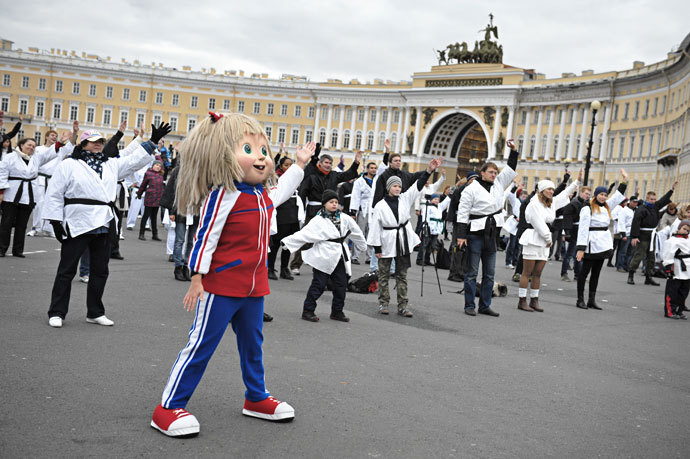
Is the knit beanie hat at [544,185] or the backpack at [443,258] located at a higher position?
the knit beanie hat at [544,185]

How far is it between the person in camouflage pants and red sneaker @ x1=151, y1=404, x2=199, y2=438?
5504mm

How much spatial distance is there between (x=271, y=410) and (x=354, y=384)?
1.26 meters

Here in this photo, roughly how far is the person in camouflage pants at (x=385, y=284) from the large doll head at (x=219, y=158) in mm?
5263

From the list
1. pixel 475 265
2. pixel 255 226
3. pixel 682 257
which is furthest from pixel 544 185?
pixel 255 226

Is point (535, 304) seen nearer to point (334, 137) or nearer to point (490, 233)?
point (490, 233)

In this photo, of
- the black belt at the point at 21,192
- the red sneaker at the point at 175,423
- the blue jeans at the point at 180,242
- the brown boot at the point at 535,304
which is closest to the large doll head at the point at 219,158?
the red sneaker at the point at 175,423

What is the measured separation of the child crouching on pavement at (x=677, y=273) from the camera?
12.0m

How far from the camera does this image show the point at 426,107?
81188mm

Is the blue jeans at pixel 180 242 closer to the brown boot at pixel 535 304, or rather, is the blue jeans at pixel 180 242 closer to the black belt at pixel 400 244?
the black belt at pixel 400 244

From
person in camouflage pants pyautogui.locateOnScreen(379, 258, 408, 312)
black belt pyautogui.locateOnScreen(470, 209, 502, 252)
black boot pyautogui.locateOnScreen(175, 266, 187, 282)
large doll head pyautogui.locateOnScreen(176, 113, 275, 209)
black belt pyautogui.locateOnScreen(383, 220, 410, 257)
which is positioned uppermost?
large doll head pyautogui.locateOnScreen(176, 113, 275, 209)

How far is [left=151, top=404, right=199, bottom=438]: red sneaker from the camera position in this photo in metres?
4.31

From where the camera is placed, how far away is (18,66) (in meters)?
90.7

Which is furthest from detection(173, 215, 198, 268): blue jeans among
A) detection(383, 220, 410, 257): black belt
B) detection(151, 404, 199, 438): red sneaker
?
detection(151, 404, 199, 438): red sneaker

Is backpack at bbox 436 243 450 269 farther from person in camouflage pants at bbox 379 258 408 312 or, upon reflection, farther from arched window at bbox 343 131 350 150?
arched window at bbox 343 131 350 150
